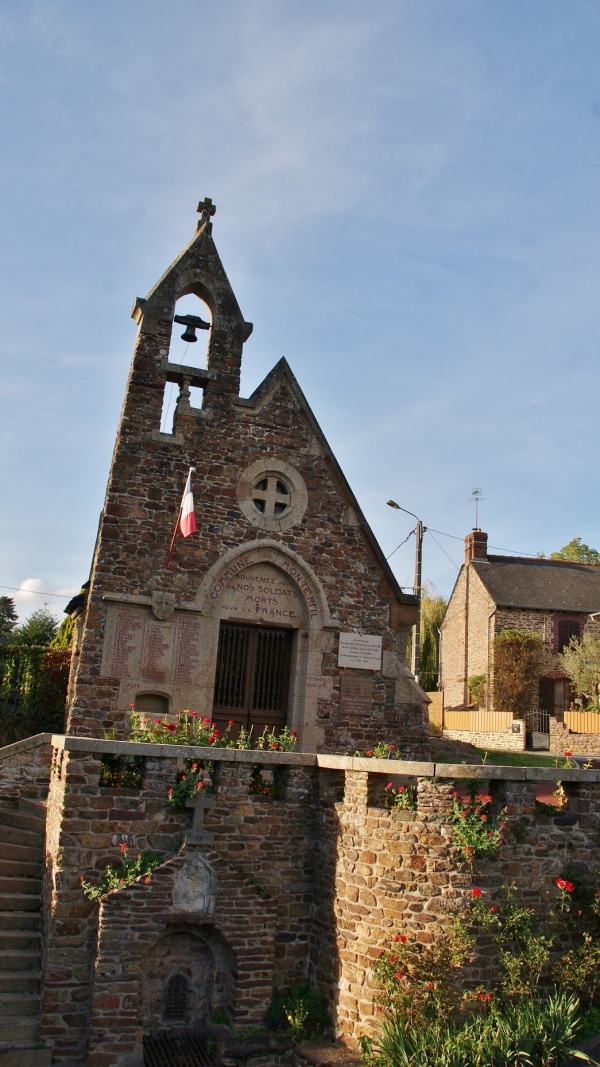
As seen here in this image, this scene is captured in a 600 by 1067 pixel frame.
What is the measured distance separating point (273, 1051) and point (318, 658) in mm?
5932

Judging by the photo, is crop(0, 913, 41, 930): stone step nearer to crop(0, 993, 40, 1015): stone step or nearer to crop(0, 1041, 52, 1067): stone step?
crop(0, 993, 40, 1015): stone step

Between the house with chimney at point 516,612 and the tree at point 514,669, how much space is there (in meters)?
0.24

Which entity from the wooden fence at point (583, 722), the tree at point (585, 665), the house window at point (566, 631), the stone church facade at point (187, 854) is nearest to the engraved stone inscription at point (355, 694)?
the stone church facade at point (187, 854)

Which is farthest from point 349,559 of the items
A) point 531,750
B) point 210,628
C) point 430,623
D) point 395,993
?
Answer: point 430,623

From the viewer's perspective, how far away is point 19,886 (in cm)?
907

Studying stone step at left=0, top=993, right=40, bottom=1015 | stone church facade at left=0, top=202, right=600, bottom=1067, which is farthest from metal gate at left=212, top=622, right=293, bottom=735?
stone step at left=0, top=993, right=40, bottom=1015

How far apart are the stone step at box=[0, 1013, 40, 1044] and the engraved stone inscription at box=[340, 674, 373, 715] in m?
6.45

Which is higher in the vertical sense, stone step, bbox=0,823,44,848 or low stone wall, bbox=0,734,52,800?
low stone wall, bbox=0,734,52,800

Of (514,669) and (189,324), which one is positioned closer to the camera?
(189,324)

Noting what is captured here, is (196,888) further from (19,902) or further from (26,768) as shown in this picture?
(26,768)

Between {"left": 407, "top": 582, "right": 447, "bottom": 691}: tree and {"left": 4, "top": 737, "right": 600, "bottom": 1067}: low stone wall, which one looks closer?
{"left": 4, "top": 737, "right": 600, "bottom": 1067}: low stone wall

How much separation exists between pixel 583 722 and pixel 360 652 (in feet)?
45.0

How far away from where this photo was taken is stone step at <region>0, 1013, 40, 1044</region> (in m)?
7.59

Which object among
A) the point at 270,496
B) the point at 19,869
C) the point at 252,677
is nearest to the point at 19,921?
the point at 19,869
